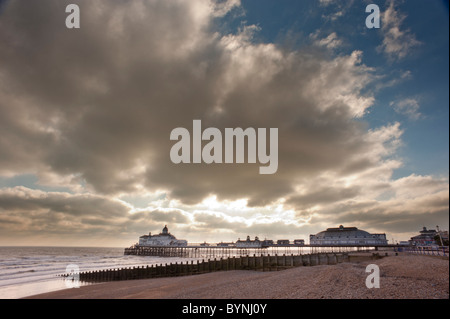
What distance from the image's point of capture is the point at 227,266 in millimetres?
33062

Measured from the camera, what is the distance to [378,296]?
36.5ft

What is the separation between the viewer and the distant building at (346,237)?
4060 inches

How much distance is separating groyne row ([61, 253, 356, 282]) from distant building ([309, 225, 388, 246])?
82475 mm

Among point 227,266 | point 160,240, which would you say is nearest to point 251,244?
point 160,240

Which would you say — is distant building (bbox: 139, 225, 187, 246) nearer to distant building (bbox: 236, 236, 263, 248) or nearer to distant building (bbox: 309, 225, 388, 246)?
distant building (bbox: 236, 236, 263, 248)

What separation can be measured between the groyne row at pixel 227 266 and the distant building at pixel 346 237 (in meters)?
82.5

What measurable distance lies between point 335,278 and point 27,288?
3237 centimetres

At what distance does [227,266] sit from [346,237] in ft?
306

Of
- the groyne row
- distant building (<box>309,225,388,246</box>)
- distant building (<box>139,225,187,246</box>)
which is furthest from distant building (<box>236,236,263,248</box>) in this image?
the groyne row

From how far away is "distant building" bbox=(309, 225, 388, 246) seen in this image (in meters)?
103

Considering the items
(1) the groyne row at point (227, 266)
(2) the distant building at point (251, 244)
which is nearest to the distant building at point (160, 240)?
(2) the distant building at point (251, 244)

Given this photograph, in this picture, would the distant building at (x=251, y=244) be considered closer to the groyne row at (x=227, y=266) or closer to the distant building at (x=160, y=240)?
the distant building at (x=160, y=240)
